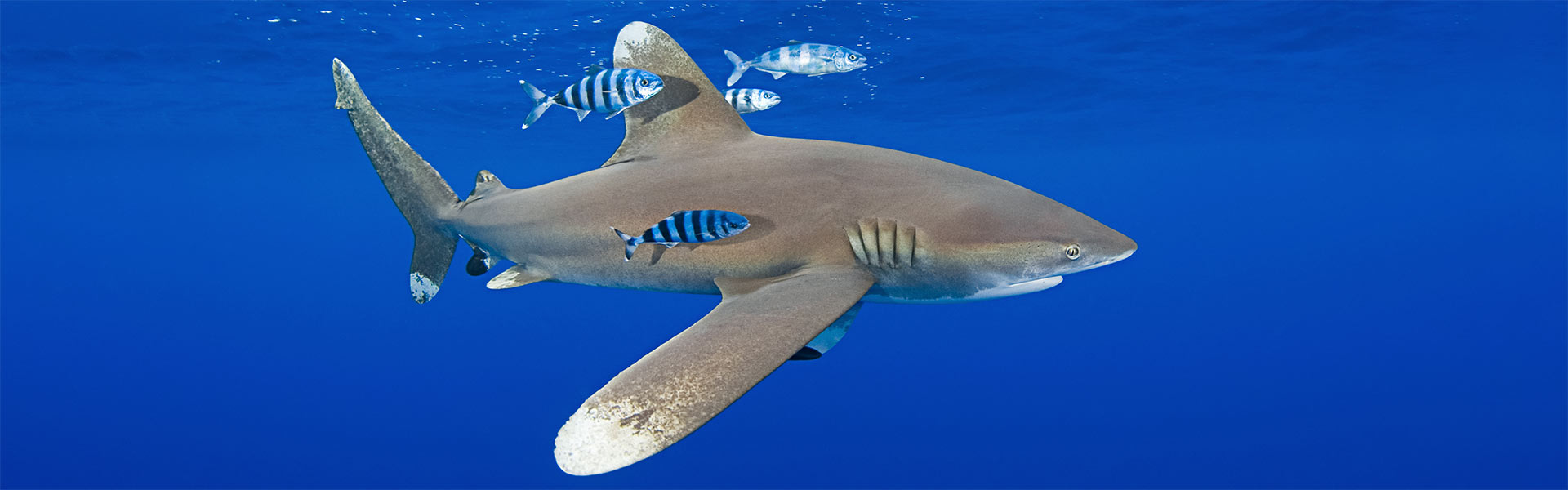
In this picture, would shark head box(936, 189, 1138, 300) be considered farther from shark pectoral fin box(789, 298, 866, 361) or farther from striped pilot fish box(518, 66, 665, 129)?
striped pilot fish box(518, 66, 665, 129)

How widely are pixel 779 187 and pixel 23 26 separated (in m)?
19.1

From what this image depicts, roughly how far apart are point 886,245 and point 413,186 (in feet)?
7.95

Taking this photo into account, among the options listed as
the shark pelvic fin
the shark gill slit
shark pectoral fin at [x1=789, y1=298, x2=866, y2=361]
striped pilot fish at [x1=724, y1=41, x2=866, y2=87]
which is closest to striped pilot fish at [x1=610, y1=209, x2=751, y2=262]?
the shark gill slit

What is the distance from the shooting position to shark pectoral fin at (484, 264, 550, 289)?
3.59 metres

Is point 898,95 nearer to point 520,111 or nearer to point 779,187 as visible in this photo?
point 520,111

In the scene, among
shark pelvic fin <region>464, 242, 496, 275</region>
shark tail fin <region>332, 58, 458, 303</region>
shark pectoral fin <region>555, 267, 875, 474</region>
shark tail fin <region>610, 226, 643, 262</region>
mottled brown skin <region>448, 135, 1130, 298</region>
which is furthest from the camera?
shark pelvic fin <region>464, 242, 496, 275</region>

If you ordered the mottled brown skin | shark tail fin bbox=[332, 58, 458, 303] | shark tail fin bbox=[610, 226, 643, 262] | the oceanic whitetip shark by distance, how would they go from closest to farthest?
1. the oceanic whitetip shark
2. the mottled brown skin
3. shark tail fin bbox=[610, 226, 643, 262]
4. shark tail fin bbox=[332, 58, 458, 303]

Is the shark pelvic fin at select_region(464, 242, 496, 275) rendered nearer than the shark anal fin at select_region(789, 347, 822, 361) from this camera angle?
No

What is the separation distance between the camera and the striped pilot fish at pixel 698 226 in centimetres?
278

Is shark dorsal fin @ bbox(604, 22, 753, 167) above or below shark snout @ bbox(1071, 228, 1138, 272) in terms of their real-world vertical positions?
above

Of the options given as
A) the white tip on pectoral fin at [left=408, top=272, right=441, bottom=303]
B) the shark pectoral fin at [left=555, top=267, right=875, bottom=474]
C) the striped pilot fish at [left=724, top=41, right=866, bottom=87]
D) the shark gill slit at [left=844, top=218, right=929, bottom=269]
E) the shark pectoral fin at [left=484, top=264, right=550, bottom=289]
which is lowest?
the white tip on pectoral fin at [left=408, top=272, right=441, bottom=303]

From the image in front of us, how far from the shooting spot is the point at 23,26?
15.0 m

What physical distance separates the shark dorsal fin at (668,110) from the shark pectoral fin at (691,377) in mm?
1272

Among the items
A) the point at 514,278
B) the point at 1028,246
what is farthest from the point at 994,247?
the point at 514,278
